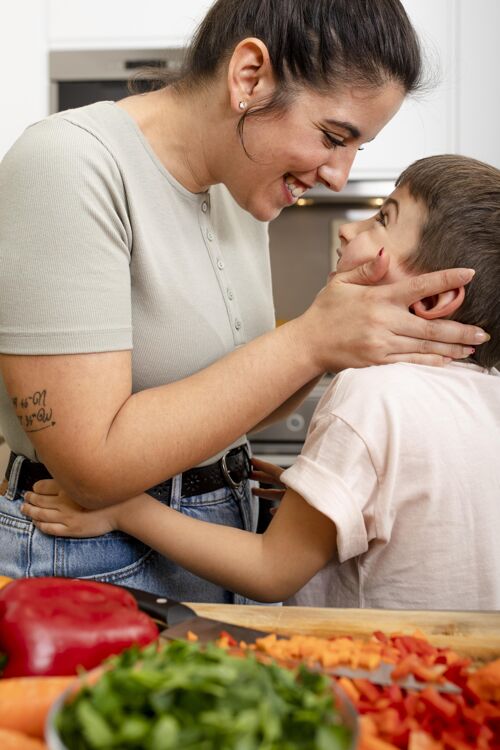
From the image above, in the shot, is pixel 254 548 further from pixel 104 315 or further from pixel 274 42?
pixel 274 42

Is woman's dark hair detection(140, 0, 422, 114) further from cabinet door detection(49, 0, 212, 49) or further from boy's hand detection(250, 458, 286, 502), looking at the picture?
cabinet door detection(49, 0, 212, 49)

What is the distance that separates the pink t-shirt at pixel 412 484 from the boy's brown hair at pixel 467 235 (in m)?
0.15

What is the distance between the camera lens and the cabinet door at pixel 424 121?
263cm

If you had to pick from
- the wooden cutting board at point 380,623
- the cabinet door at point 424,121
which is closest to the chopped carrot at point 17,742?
the wooden cutting board at point 380,623

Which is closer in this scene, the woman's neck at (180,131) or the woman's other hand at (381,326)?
the woman's other hand at (381,326)

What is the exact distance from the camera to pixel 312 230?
3.20 metres

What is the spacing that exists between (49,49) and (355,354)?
217cm

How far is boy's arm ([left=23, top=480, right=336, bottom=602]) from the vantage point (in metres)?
0.96

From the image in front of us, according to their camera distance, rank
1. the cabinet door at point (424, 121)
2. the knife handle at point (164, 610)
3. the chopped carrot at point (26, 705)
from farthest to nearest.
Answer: the cabinet door at point (424, 121)
the knife handle at point (164, 610)
the chopped carrot at point (26, 705)

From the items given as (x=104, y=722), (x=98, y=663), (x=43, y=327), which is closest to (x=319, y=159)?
(x=43, y=327)

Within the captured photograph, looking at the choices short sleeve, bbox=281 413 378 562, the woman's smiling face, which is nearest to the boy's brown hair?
the woman's smiling face

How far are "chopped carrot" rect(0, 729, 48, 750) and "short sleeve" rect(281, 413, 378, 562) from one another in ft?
1.43

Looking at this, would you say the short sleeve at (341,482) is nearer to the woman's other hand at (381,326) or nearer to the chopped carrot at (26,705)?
the woman's other hand at (381,326)

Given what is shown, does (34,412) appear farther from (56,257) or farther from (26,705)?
(26,705)
